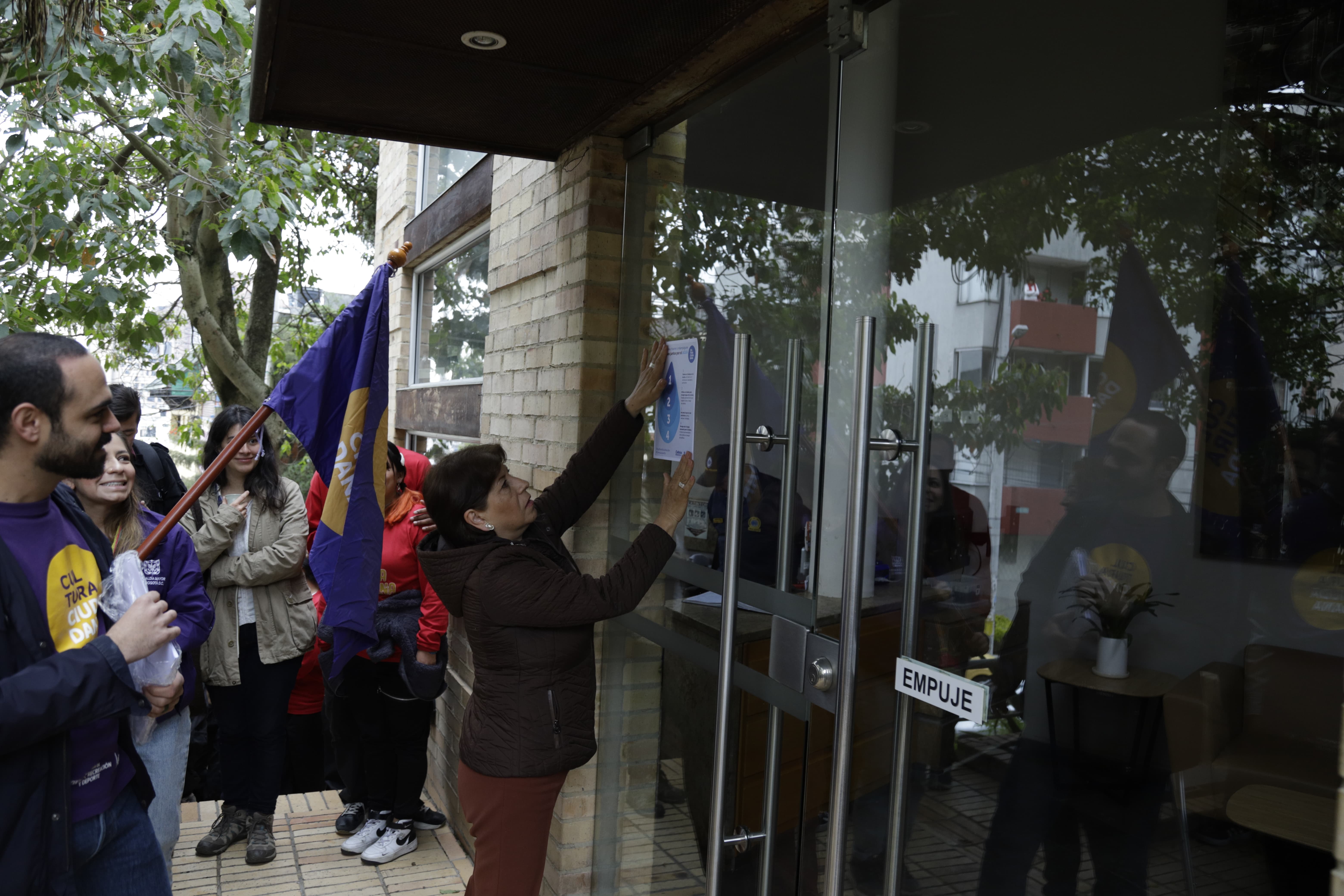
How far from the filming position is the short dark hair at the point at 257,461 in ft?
14.3

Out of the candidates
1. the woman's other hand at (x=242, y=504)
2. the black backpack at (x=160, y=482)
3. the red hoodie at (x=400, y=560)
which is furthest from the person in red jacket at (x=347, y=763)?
the black backpack at (x=160, y=482)

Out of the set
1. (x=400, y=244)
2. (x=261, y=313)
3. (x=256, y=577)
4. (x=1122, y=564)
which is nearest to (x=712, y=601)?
(x=1122, y=564)

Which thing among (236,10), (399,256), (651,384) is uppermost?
(236,10)

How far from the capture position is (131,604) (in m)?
2.41

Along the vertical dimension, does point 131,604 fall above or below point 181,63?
below

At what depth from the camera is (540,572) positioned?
2.87 metres

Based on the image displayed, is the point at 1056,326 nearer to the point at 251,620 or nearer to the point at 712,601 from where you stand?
the point at 712,601

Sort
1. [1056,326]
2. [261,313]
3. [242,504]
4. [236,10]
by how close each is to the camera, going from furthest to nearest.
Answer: [261,313] < [236,10] < [242,504] < [1056,326]

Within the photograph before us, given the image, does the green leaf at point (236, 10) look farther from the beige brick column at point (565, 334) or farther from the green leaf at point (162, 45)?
the beige brick column at point (565, 334)

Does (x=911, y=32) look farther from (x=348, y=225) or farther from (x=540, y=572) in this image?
(x=348, y=225)

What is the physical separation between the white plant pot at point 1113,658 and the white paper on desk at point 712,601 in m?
1.06

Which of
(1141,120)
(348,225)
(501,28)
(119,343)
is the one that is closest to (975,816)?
(1141,120)

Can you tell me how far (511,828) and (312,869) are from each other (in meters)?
1.97

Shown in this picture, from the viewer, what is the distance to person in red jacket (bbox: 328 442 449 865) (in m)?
4.50
